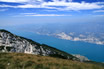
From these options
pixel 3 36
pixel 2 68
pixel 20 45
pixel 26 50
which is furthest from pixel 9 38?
pixel 2 68

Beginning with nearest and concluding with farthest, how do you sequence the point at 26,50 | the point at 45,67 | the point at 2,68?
the point at 2,68
the point at 45,67
the point at 26,50

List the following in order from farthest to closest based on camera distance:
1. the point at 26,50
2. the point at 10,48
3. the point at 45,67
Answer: the point at 26,50 < the point at 10,48 < the point at 45,67

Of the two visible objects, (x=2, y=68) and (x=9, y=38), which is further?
(x=9, y=38)

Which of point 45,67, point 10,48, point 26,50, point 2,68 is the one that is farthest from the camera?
→ point 26,50

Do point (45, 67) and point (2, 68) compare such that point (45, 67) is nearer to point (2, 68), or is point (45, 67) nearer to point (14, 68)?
point (14, 68)

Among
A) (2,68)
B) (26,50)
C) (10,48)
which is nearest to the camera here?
(2,68)

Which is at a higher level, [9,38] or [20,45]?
[9,38]

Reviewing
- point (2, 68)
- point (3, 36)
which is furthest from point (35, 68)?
point (3, 36)

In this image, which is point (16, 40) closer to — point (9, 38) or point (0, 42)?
point (9, 38)

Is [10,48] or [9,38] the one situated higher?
[9,38]
